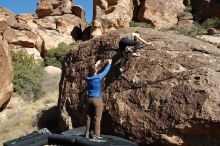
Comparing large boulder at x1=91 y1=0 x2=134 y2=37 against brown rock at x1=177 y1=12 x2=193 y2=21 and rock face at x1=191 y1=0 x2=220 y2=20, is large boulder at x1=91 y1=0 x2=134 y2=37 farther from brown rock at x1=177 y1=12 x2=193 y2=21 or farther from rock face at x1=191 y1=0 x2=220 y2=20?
rock face at x1=191 y1=0 x2=220 y2=20

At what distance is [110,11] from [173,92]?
25.3m

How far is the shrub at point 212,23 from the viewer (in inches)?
1272

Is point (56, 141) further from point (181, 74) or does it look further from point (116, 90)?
point (181, 74)

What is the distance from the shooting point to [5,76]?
20.9 m

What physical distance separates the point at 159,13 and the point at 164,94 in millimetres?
25025

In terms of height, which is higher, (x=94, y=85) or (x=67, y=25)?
(x=67, y=25)

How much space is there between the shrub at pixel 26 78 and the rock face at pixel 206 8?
13.3 m

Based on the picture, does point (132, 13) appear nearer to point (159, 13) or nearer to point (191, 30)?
point (159, 13)

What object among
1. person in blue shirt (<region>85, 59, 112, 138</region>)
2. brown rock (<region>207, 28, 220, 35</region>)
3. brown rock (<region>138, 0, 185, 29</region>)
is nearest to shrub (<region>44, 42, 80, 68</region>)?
brown rock (<region>138, 0, 185, 29</region>)

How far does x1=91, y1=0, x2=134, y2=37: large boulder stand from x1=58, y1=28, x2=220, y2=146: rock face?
20640 mm

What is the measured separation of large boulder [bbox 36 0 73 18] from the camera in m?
40.8

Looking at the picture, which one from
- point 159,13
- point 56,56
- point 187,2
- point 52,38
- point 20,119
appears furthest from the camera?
point 52,38

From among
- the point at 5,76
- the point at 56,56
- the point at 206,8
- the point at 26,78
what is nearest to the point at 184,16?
the point at 206,8

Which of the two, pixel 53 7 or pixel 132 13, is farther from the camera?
pixel 53 7
